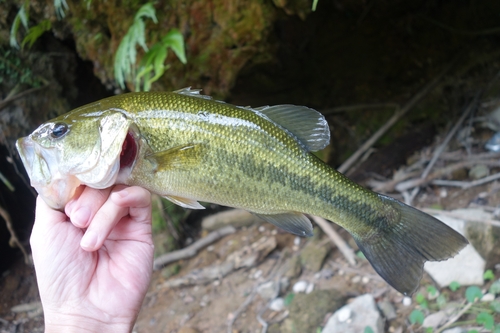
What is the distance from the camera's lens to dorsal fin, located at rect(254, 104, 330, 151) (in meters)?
1.67

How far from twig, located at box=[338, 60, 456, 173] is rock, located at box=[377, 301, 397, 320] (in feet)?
5.42

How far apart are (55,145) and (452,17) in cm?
514

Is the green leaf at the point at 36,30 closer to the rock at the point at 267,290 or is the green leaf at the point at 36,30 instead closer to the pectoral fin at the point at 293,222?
the pectoral fin at the point at 293,222

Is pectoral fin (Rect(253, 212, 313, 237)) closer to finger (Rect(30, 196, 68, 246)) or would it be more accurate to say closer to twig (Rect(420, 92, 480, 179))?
finger (Rect(30, 196, 68, 246))

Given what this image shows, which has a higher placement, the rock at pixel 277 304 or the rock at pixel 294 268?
the rock at pixel 294 268

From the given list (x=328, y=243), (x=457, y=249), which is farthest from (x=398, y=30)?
(x=457, y=249)

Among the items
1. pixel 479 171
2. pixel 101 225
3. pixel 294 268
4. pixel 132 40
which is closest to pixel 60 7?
pixel 132 40

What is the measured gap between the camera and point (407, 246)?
5.71 feet

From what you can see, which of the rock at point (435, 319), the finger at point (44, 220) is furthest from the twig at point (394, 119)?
the finger at point (44, 220)

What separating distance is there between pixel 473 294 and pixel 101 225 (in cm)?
257

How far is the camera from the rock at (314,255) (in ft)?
12.4

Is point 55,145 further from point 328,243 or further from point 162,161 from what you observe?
point 328,243

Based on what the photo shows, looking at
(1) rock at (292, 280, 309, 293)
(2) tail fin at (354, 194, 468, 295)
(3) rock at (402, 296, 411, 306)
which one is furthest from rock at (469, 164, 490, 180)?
(2) tail fin at (354, 194, 468, 295)

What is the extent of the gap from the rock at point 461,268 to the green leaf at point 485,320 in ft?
1.37
